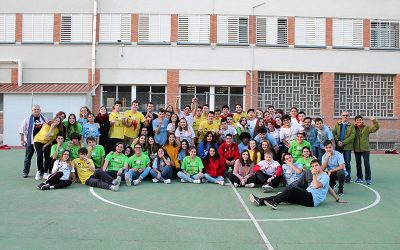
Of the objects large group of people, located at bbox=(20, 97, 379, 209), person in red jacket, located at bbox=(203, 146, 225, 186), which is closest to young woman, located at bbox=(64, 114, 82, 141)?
large group of people, located at bbox=(20, 97, 379, 209)

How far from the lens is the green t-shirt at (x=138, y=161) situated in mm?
10977

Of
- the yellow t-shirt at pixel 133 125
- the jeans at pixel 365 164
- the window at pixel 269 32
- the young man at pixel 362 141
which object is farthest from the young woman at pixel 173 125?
the window at pixel 269 32

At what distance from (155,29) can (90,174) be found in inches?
595

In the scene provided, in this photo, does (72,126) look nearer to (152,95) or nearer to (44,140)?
(44,140)

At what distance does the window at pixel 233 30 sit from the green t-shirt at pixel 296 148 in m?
14.2

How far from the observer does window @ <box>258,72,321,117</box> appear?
79.0 feet

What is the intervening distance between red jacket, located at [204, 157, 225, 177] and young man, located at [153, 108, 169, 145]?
5.18 feet

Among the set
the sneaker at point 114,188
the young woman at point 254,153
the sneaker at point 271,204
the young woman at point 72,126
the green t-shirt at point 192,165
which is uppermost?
the young woman at point 72,126

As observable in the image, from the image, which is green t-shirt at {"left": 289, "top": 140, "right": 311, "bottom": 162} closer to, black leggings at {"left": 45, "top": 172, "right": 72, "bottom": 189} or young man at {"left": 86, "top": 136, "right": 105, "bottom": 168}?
young man at {"left": 86, "top": 136, "right": 105, "bottom": 168}

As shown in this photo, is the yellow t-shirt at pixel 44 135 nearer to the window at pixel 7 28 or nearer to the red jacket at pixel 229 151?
the red jacket at pixel 229 151

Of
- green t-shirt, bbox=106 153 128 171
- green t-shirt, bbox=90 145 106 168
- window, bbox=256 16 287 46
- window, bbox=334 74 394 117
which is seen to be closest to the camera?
green t-shirt, bbox=106 153 128 171

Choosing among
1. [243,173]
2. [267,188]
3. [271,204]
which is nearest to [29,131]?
[243,173]

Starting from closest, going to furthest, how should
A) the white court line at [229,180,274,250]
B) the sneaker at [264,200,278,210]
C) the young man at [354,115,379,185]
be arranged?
the white court line at [229,180,274,250] < the sneaker at [264,200,278,210] < the young man at [354,115,379,185]

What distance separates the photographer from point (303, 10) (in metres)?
24.3
